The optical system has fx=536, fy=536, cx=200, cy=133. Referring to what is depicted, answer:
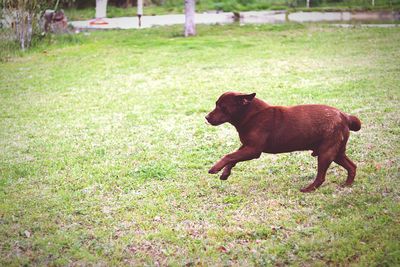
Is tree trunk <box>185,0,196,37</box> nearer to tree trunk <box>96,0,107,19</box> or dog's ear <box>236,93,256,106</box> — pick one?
tree trunk <box>96,0,107,19</box>

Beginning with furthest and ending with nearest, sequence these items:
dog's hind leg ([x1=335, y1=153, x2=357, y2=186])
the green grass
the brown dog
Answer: dog's hind leg ([x1=335, y1=153, x2=357, y2=186])
the brown dog
the green grass

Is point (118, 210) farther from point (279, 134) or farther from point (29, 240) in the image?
point (279, 134)

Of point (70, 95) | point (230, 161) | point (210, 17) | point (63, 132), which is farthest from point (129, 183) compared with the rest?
point (210, 17)

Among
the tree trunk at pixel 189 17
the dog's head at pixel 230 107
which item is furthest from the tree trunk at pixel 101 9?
the dog's head at pixel 230 107

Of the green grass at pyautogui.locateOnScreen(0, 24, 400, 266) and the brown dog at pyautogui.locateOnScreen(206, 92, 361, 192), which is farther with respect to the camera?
the brown dog at pyautogui.locateOnScreen(206, 92, 361, 192)

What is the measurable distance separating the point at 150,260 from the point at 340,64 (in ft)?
35.0

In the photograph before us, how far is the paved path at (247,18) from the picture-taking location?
24312 millimetres

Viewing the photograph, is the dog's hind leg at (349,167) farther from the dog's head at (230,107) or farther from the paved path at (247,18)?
the paved path at (247,18)

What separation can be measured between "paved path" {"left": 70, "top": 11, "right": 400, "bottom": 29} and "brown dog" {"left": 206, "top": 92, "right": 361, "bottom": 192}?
18491mm

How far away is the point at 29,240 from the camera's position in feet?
17.0

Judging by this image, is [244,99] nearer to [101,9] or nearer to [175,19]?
[175,19]

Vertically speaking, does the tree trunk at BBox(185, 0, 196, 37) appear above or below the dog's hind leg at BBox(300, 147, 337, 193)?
above

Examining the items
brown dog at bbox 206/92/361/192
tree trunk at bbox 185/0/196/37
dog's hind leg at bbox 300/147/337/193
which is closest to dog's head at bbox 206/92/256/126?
brown dog at bbox 206/92/361/192

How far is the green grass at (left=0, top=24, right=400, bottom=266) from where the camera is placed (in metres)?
4.92
